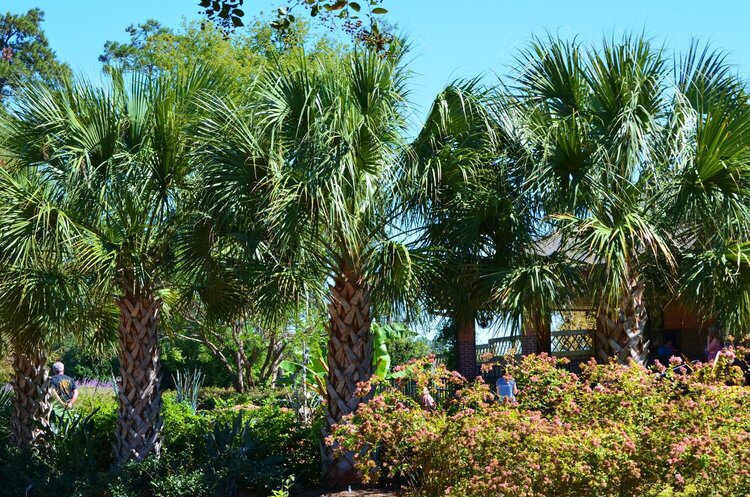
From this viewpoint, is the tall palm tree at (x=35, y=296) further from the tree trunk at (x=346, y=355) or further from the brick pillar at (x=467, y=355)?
the brick pillar at (x=467, y=355)

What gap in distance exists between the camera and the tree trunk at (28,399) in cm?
1517

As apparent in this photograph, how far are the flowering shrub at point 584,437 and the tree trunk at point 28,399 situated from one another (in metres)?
7.83

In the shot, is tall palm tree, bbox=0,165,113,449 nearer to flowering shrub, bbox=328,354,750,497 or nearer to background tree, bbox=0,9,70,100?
flowering shrub, bbox=328,354,750,497

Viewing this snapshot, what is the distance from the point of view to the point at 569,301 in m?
11.3

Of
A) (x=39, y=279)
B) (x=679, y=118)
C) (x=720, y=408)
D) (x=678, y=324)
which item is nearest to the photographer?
(x=720, y=408)

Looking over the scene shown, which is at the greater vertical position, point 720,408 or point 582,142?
point 582,142

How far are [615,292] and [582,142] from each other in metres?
1.84

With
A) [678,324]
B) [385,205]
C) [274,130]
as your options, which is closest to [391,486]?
[385,205]

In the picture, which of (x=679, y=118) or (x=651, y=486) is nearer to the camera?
(x=651, y=486)

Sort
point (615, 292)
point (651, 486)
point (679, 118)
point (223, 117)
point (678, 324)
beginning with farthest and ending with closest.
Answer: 1. point (678, 324)
2. point (223, 117)
3. point (679, 118)
4. point (615, 292)
5. point (651, 486)

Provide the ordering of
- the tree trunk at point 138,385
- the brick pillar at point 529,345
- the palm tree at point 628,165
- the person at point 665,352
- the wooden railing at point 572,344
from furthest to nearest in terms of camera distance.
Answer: the brick pillar at point 529,345
the wooden railing at point 572,344
the person at point 665,352
the tree trunk at point 138,385
the palm tree at point 628,165

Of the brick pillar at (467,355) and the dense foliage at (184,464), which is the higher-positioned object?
the brick pillar at (467,355)

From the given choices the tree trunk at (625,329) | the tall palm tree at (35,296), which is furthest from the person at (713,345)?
the tall palm tree at (35,296)

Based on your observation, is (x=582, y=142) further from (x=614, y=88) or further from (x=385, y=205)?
(x=385, y=205)
